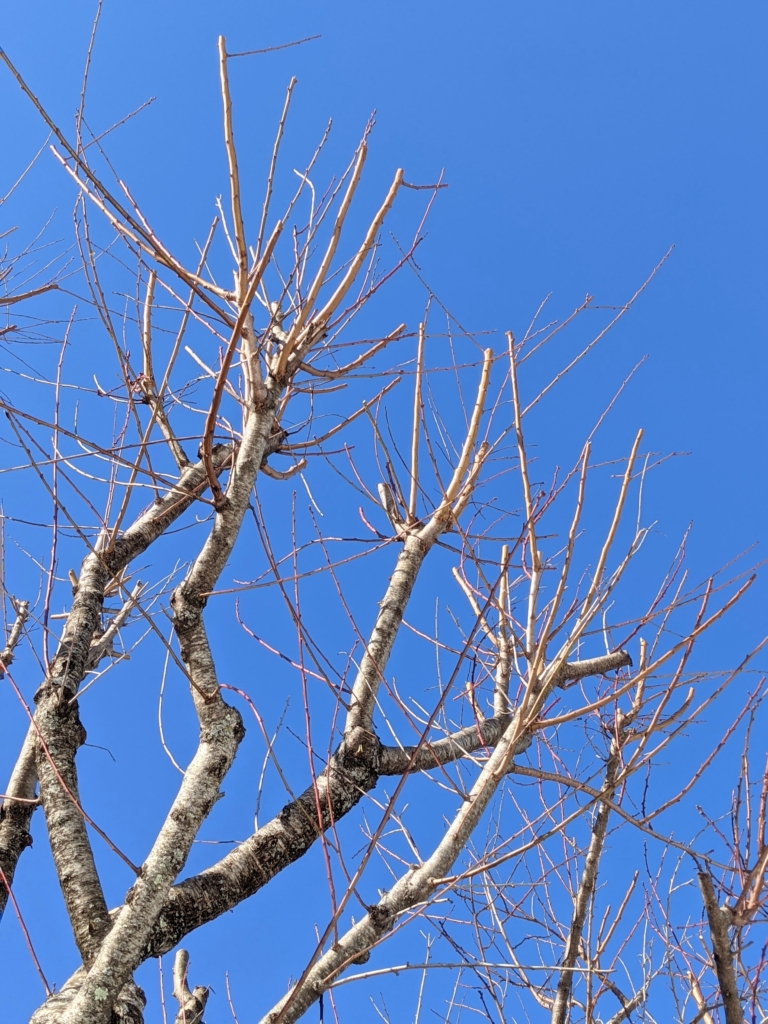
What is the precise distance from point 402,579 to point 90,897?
131 cm

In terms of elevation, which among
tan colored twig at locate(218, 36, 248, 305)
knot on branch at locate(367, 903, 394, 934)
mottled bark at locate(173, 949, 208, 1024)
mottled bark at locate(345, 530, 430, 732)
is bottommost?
mottled bark at locate(173, 949, 208, 1024)

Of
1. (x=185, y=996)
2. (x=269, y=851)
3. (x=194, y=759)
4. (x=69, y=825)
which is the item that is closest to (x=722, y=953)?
(x=269, y=851)

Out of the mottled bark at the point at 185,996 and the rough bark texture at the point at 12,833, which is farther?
the mottled bark at the point at 185,996

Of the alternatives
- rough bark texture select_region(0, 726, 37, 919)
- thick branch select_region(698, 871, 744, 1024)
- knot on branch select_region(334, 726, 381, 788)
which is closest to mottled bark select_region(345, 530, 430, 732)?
knot on branch select_region(334, 726, 381, 788)

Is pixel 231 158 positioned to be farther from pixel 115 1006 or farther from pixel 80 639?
pixel 115 1006

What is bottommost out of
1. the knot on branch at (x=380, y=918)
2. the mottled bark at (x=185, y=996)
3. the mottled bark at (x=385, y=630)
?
the mottled bark at (x=185, y=996)

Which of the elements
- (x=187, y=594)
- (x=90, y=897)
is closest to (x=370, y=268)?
(x=187, y=594)

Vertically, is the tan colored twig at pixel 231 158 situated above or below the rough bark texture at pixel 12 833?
above

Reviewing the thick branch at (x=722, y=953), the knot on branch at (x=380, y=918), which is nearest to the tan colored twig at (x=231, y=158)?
the knot on branch at (x=380, y=918)

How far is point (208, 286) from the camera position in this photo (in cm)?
250

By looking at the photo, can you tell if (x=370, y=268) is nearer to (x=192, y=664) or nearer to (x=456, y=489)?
(x=456, y=489)

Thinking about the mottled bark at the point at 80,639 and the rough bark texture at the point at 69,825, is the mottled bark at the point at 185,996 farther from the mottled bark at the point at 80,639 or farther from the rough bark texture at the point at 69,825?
the rough bark texture at the point at 69,825

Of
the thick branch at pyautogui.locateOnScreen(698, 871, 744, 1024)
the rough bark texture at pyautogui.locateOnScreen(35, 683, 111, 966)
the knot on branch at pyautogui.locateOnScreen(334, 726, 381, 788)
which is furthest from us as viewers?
Answer: the knot on branch at pyautogui.locateOnScreen(334, 726, 381, 788)

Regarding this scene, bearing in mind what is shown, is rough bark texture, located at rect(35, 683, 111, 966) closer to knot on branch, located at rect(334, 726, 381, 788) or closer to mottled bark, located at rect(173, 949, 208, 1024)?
knot on branch, located at rect(334, 726, 381, 788)
